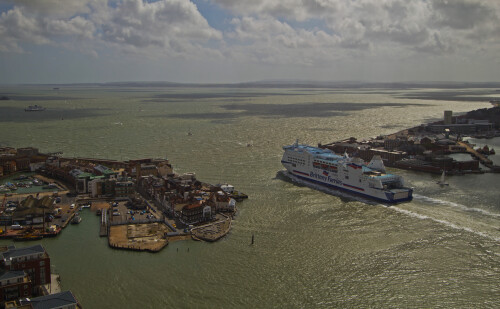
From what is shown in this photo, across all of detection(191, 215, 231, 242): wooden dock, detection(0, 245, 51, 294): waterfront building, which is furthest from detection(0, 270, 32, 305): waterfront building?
detection(191, 215, 231, 242): wooden dock

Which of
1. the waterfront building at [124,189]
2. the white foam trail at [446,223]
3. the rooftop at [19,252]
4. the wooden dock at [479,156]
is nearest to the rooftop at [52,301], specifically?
the rooftop at [19,252]

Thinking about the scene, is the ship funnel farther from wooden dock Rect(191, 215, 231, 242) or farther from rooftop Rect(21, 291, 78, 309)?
rooftop Rect(21, 291, 78, 309)

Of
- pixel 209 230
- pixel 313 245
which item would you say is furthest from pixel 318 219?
pixel 209 230

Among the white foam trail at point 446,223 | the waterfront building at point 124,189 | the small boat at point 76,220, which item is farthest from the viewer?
the waterfront building at point 124,189

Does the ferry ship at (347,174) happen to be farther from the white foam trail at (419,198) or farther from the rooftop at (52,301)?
the rooftop at (52,301)

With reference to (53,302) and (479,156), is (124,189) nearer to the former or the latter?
(53,302)

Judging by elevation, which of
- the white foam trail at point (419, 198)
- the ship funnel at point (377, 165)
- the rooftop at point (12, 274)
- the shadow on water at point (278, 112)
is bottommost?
the white foam trail at point (419, 198)

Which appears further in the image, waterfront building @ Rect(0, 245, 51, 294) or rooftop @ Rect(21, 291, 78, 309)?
waterfront building @ Rect(0, 245, 51, 294)

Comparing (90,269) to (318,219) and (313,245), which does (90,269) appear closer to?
(313,245)
